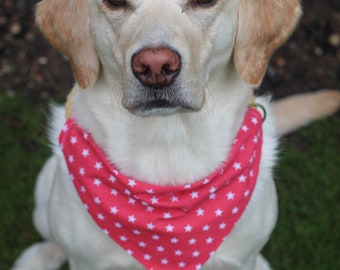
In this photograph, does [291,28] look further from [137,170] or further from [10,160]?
[10,160]

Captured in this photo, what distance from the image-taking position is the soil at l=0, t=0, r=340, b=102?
4445 mm

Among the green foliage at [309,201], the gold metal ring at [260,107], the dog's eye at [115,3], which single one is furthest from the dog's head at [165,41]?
the green foliage at [309,201]

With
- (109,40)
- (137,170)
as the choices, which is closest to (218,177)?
(137,170)

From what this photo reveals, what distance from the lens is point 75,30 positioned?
257cm

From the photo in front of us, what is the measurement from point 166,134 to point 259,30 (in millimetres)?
587

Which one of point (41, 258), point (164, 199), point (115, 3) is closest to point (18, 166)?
point (41, 258)

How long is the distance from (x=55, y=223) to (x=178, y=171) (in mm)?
659

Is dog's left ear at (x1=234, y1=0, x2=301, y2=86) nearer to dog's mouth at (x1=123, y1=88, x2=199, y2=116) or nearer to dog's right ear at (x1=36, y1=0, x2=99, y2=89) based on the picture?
dog's mouth at (x1=123, y1=88, x2=199, y2=116)

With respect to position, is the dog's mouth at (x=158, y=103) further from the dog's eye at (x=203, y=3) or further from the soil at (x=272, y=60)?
the soil at (x=272, y=60)

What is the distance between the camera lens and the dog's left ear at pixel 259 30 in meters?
2.50

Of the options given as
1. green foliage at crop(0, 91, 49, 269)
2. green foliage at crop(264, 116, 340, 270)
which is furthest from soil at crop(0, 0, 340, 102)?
green foliage at crop(264, 116, 340, 270)

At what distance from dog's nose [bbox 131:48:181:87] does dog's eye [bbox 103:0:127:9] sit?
0.33 m

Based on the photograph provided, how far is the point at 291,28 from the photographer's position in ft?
8.46

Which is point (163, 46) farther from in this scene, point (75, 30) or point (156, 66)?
point (75, 30)
